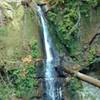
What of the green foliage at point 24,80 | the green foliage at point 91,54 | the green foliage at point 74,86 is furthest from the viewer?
the green foliage at point 91,54

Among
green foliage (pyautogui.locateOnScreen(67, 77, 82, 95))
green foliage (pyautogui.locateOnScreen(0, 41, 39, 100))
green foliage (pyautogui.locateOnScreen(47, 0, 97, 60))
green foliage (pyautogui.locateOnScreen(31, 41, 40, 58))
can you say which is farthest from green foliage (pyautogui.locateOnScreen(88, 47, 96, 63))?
green foliage (pyautogui.locateOnScreen(0, 41, 39, 100))

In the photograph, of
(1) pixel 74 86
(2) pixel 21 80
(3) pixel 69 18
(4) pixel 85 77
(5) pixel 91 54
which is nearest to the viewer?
(4) pixel 85 77

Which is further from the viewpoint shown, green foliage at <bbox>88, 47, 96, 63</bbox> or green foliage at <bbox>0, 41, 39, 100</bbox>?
green foliage at <bbox>88, 47, 96, 63</bbox>

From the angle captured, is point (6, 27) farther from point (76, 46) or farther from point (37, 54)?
point (76, 46)

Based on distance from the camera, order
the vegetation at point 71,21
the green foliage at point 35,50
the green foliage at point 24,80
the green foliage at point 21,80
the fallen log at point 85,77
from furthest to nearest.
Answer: the vegetation at point 71,21 → the green foliage at point 35,50 → the green foliage at point 24,80 → the green foliage at point 21,80 → the fallen log at point 85,77

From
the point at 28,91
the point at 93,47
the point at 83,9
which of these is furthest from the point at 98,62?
the point at 28,91

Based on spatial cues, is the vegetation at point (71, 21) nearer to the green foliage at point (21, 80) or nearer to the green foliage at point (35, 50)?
the green foliage at point (35, 50)

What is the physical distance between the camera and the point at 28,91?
898 cm

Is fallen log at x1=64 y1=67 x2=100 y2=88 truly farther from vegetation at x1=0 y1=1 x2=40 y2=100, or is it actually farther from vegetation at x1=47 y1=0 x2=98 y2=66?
vegetation at x1=47 y1=0 x2=98 y2=66

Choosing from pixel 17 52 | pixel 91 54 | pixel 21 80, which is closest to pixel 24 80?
pixel 21 80

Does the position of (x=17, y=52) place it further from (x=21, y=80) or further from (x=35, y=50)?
(x=21, y=80)

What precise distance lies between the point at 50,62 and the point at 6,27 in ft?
3.88

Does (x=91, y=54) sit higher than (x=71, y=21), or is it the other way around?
(x=71, y=21)

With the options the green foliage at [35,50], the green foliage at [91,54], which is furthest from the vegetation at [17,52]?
the green foliage at [91,54]
